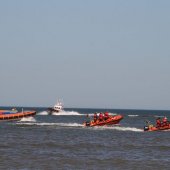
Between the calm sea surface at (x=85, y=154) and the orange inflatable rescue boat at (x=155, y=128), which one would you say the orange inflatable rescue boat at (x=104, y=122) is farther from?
the calm sea surface at (x=85, y=154)

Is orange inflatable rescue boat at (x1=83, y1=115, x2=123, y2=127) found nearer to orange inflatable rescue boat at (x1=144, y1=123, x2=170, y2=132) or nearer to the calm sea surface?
orange inflatable rescue boat at (x1=144, y1=123, x2=170, y2=132)

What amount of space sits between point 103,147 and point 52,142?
17.1 ft


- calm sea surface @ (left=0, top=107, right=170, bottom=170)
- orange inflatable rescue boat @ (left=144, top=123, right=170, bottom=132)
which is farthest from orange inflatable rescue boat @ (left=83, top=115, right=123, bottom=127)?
calm sea surface @ (left=0, top=107, right=170, bottom=170)

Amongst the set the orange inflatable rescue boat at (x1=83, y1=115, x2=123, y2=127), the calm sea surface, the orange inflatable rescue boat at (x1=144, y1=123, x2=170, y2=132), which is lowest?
the calm sea surface

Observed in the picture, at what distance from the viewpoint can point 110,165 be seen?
88.3 ft

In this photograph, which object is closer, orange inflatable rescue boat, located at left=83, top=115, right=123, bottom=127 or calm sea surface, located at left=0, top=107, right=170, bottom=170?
calm sea surface, located at left=0, top=107, right=170, bottom=170

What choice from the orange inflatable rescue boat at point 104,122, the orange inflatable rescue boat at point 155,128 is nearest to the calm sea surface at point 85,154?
the orange inflatable rescue boat at point 155,128

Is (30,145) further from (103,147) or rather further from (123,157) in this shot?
(123,157)

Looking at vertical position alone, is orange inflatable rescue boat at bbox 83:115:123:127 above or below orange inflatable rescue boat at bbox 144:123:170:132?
above

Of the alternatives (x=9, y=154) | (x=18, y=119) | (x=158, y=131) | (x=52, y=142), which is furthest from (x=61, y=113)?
(x=9, y=154)

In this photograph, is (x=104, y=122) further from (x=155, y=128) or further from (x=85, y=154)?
(x=85, y=154)

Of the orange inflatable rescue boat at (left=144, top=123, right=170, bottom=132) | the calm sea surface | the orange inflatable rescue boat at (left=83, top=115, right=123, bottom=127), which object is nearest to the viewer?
the calm sea surface

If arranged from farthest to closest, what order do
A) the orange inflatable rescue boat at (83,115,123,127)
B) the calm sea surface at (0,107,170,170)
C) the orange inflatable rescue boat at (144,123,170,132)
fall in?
the orange inflatable rescue boat at (83,115,123,127) < the orange inflatable rescue boat at (144,123,170,132) < the calm sea surface at (0,107,170,170)

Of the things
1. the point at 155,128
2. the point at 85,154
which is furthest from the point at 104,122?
the point at 85,154
